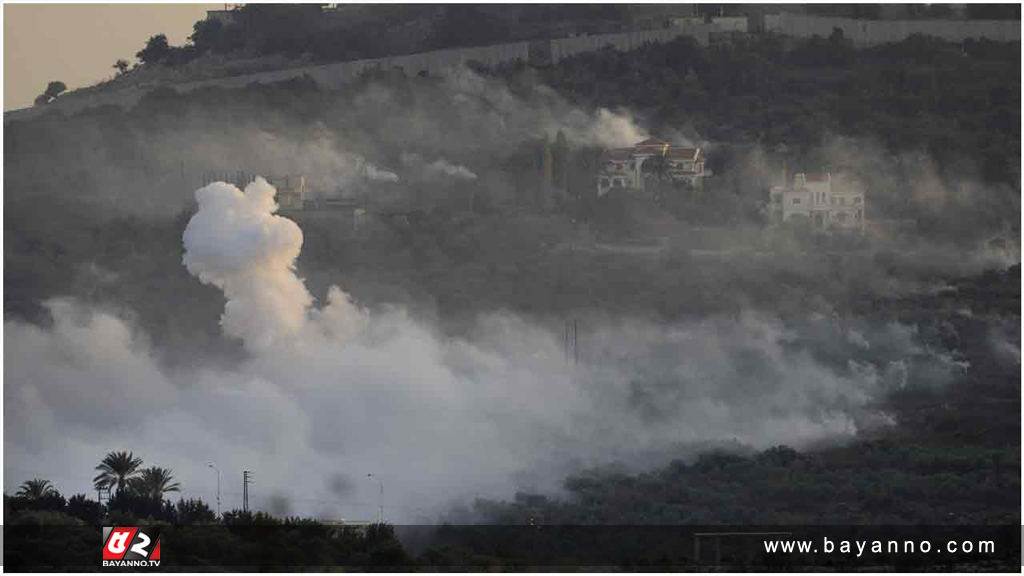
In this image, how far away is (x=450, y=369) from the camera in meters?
38.2

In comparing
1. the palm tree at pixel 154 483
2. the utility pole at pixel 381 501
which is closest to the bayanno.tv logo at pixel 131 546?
the palm tree at pixel 154 483

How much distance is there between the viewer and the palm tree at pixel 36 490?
35.8 m

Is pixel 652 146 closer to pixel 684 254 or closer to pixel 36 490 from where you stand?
pixel 684 254

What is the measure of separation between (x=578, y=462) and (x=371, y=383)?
351cm

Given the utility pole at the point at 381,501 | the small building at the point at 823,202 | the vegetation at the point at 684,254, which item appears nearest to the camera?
the utility pole at the point at 381,501

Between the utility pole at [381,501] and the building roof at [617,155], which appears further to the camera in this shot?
the building roof at [617,155]

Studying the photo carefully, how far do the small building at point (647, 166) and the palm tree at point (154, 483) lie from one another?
885 cm

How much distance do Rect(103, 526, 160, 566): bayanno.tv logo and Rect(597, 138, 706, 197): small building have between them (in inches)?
442

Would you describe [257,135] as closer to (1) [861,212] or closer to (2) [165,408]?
(2) [165,408]

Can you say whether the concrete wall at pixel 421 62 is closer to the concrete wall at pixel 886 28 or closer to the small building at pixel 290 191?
the concrete wall at pixel 886 28

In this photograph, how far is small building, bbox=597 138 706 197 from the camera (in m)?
40.0

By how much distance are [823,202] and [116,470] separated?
12466 millimetres

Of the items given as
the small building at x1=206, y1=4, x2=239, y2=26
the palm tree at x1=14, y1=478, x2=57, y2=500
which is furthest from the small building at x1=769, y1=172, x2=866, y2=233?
the palm tree at x1=14, y1=478, x2=57, y2=500

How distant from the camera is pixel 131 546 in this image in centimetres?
3145
